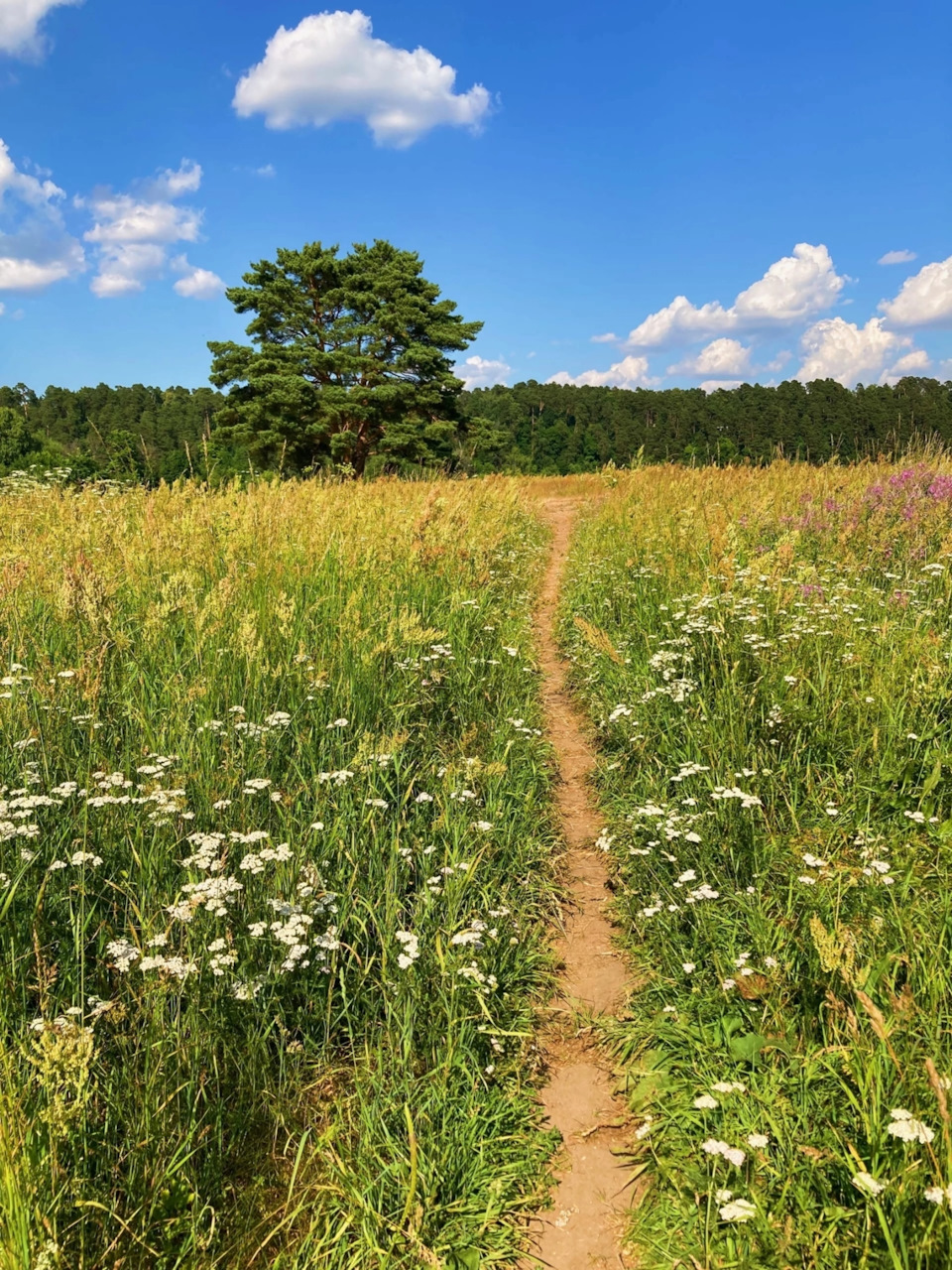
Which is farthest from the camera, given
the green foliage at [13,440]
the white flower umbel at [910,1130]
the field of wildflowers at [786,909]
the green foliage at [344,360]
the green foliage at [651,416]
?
the green foliage at [651,416]

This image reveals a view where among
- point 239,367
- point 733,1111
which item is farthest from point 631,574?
point 239,367

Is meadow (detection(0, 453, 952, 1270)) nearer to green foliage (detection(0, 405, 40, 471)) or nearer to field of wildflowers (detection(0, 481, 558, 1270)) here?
field of wildflowers (detection(0, 481, 558, 1270))

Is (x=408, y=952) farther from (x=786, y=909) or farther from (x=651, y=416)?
(x=651, y=416)

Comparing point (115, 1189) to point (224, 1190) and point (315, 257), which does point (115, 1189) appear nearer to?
point (224, 1190)

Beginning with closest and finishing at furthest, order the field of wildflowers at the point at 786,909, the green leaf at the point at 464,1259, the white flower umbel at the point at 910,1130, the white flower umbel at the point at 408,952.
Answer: the white flower umbel at the point at 910,1130
the field of wildflowers at the point at 786,909
the green leaf at the point at 464,1259
the white flower umbel at the point at 408,952

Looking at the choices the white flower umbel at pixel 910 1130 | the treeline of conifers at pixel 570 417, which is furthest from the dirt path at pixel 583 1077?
the treeline of conifers at pixel 570 417

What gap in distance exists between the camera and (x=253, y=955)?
7.31 feet

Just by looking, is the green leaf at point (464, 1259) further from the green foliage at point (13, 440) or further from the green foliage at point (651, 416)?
the green foliage at point (13, 440)

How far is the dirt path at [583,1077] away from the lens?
78.2 inches

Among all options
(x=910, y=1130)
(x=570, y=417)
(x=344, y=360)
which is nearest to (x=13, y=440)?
(x=344, y=360)

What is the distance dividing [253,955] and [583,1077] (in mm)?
1290

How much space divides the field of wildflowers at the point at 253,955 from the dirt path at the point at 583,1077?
108 mm

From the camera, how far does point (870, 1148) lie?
65.9 inches

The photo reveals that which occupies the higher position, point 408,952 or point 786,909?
point 408,952
